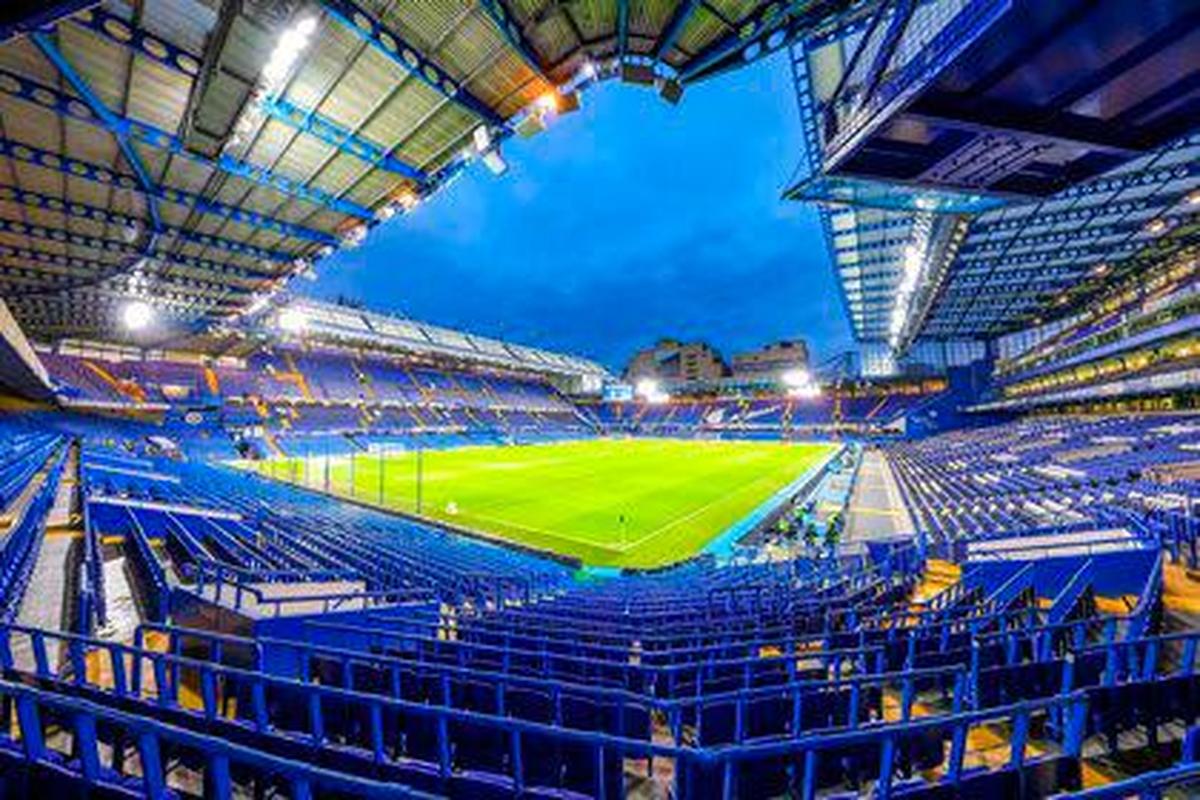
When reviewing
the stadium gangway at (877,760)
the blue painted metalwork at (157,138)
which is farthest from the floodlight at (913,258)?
the stadium gangway at (877,760)

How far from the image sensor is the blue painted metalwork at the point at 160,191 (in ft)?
38.4

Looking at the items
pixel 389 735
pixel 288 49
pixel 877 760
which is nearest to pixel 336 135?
pixel 288 49

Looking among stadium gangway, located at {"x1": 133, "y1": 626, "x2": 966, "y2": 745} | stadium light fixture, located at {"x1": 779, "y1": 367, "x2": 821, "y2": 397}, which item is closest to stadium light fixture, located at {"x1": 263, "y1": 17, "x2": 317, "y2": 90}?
stadium gangway, located at {"x1": 133, "y1": 626, "x2": 966, "y2": 745}

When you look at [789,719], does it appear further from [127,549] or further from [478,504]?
[478,504]

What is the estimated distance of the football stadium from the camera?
3.76 m

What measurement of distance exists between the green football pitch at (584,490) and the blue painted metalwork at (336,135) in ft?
41.3

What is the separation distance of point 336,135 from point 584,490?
2247cm

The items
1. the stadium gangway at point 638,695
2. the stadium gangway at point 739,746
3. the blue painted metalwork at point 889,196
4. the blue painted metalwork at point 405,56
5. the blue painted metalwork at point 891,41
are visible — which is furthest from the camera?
the blue painted metalwork at point 405,56

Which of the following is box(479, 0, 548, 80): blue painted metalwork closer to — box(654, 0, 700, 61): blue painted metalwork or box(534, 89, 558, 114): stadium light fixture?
box(534, 89, 558, 114): stadium light fixture

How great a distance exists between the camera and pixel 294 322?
46.6 m

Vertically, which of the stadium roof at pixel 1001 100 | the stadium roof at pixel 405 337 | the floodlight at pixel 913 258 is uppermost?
the stadium roof at pixel 405 337

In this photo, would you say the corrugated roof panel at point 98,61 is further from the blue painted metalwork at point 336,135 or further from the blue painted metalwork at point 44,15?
the blue painted metalwork at point 44,15

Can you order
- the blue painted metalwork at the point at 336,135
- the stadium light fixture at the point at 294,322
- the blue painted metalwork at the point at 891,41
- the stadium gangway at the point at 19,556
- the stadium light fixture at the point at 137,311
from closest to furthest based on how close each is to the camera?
the blue painted metalwork at the point at 891,41, the stadium gangway at the point at 19,556, the blue painted metalwork at the point at 336,135, the stadium light fixture at the point at 137,311, the stadium light fixture at the point at 294,322

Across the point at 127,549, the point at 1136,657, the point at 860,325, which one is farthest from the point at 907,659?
the point at 860,325
